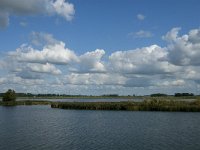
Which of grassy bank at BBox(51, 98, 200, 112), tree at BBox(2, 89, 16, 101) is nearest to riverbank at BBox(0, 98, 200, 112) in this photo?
grassy bank at BBox(51, 98, 200, 112)

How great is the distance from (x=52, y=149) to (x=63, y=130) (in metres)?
13.0

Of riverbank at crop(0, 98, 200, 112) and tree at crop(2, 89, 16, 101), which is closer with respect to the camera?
riverbank at crop(0, 98, 200, 112)

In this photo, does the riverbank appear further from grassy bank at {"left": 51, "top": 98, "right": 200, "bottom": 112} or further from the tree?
the tree

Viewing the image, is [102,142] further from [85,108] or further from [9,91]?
[9,91]

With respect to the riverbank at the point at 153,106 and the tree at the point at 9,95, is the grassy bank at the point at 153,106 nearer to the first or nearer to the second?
the riverbank at the point at 153,106

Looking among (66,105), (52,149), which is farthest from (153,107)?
(52,149)

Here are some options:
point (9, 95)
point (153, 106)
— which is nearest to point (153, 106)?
point (153, 106)

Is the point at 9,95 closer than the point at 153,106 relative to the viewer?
No

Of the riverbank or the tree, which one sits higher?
the tree

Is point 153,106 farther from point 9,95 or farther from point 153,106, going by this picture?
point 9,95

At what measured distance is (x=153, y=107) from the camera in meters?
75.8

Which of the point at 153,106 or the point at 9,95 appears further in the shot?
the point at 9,95

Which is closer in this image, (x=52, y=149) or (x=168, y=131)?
(x=52, y=149)

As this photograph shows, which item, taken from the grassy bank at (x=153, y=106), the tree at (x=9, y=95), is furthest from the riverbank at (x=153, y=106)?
the tree at (x=9, y=95)
